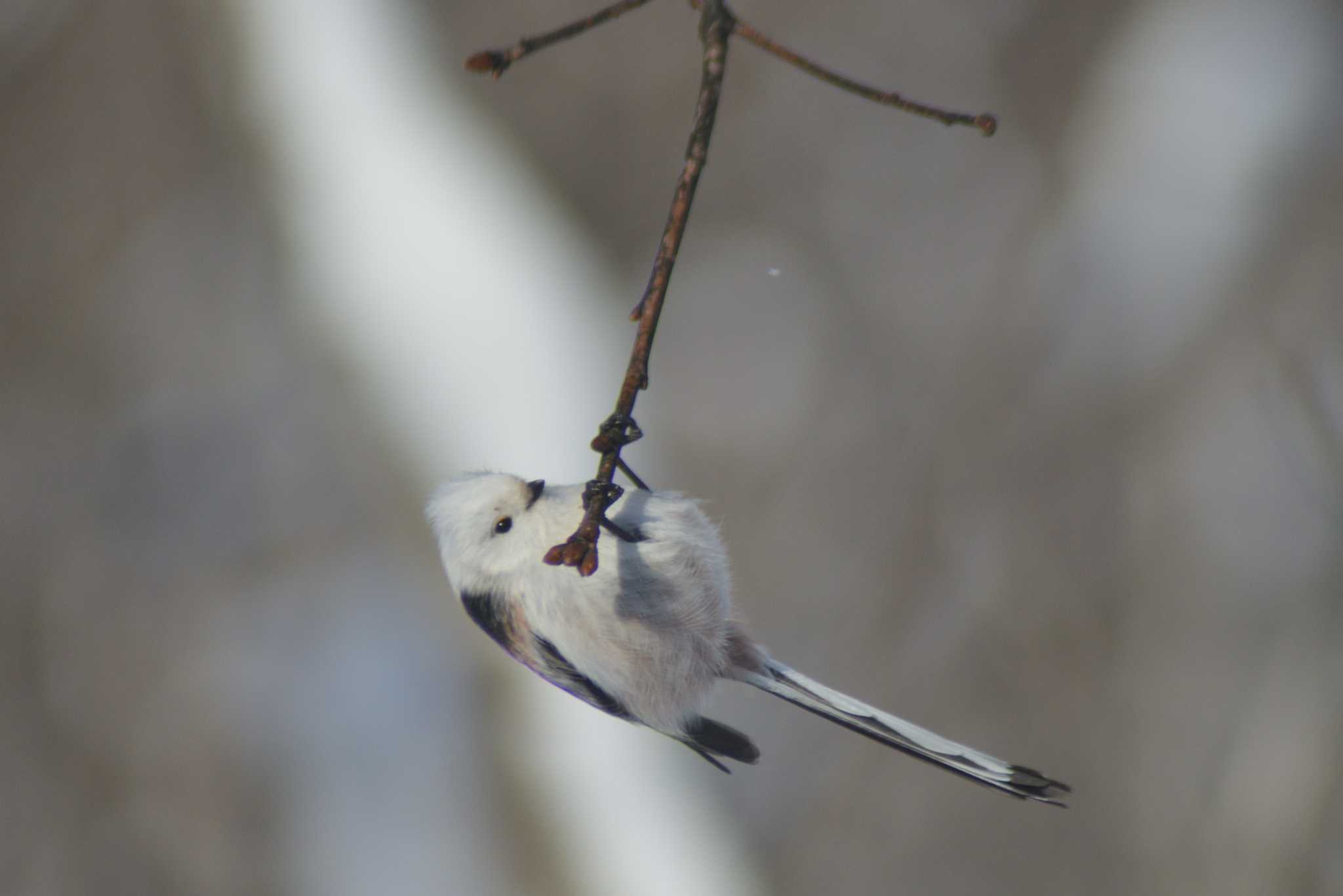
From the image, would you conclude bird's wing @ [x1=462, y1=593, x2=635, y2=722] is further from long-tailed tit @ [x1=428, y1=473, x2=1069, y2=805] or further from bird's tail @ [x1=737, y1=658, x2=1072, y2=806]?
bird's tail @ [x1=737, y1=658, x2=1072, y2=806]

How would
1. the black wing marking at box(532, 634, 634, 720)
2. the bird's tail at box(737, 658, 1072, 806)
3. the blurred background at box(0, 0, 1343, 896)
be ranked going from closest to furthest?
the bird's tail at box(737, 658, 1072, 806)
the black wing marking at box(532, 634, 634, 720)
the blurred background at box(0, 0, 1343, 896)

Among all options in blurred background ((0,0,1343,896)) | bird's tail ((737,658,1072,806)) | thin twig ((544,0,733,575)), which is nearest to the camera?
thin twig ((544,0,733,575))

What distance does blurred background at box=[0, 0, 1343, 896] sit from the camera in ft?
4.65

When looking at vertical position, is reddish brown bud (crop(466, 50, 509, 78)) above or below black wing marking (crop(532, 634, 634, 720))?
above

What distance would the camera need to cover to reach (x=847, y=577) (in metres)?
1.52

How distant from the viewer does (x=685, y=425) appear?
1.57m

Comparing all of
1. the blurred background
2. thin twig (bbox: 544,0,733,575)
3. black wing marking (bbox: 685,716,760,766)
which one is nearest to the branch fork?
thin twig (bbox: 544,0,733,575)

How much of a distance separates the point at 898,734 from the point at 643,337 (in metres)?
0.48

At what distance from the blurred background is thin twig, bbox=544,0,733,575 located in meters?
0.97

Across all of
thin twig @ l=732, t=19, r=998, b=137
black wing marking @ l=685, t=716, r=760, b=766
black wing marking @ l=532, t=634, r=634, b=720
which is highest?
thin twig @ l=732, t=19, r=998, b=137

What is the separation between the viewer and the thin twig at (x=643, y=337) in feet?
1.52

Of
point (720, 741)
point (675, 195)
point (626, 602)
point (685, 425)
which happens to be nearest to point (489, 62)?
point (675, 195)

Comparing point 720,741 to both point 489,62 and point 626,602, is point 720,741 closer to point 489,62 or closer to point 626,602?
point 626,602

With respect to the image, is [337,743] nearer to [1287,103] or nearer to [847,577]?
[847,577]
